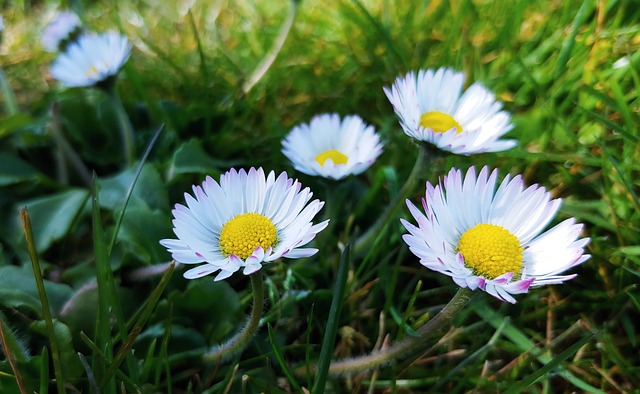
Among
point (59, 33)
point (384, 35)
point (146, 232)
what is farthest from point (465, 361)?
point (59, 33)

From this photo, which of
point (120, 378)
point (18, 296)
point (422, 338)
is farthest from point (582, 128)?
point (18, 296)

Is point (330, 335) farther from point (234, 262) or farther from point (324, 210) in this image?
point (324, 210)

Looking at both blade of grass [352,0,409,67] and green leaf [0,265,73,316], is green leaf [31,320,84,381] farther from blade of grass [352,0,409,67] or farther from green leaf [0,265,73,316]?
blade of grass [352,0,409,67]

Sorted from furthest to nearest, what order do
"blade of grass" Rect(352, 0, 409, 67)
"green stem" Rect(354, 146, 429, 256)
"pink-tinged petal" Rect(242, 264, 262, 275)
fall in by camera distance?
"blade of grass" Rect(352, 0, 409, 67)
"green stem" Rect(354, 146, 429, 256)
"pink-tinged petal" Rect(242, 264, 262, 275)

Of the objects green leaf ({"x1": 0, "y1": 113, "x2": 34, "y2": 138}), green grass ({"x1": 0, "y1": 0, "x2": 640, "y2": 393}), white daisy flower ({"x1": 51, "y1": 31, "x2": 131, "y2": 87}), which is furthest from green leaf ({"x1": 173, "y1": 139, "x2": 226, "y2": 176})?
green leaf ({"x1": 0, "y1": 113, "x2": 34, "y2": 138})

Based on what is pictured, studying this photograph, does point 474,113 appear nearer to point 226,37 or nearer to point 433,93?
point 433,93
